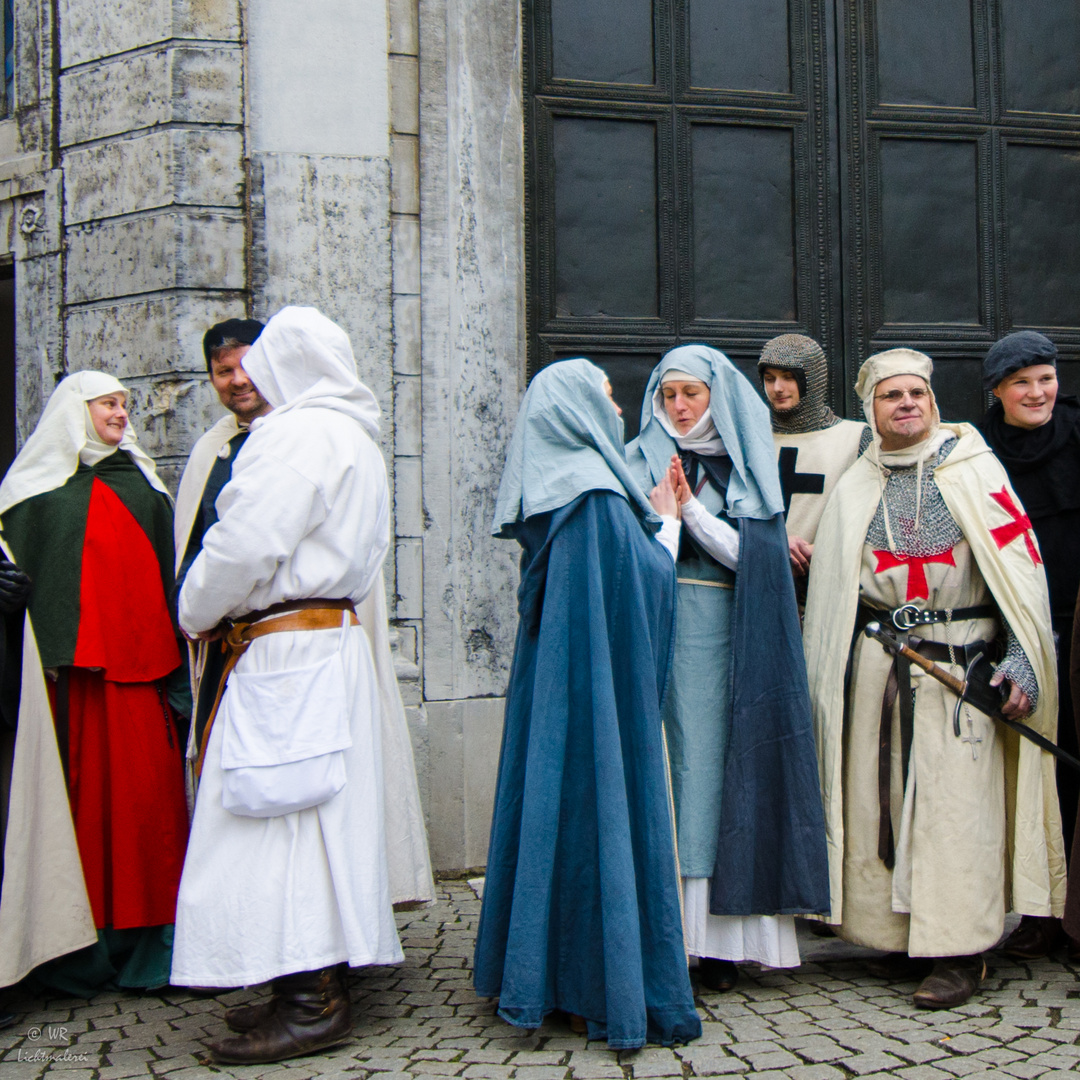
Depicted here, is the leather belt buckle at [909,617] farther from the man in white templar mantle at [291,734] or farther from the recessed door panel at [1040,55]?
the recessed door panel at [1040,55]

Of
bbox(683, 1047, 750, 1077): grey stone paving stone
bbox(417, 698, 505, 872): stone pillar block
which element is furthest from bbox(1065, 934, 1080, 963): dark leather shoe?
bbox(417, 698, 505, 872): stone pillar block

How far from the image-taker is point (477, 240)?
5.14m

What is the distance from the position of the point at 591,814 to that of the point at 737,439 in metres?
1.25

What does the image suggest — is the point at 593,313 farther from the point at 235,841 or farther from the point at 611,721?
the point at 235,841

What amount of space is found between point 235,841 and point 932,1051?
185 centimetres

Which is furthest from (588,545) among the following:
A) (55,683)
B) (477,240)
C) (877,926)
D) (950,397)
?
(950,397)

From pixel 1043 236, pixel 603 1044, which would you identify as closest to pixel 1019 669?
pixel 603 1044

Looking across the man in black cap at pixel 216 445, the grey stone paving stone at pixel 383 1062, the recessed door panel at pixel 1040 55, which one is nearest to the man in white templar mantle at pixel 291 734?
the grey stone paving stone at pixel 383 1062

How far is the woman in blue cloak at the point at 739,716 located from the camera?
356 cm

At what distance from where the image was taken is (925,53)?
5.85 metres

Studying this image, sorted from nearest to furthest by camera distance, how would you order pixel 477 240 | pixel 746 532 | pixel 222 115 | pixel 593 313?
pixel 746 532 → pixel 222 115 → pixel 477 240 → pixel 593 313

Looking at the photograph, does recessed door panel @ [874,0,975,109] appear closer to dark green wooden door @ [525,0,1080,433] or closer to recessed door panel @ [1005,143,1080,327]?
dark green wooden door @ [525,0,1080,433]

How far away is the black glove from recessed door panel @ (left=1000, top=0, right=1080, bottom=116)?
492 cm

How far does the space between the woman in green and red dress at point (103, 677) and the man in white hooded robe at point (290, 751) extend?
2.19 ft
